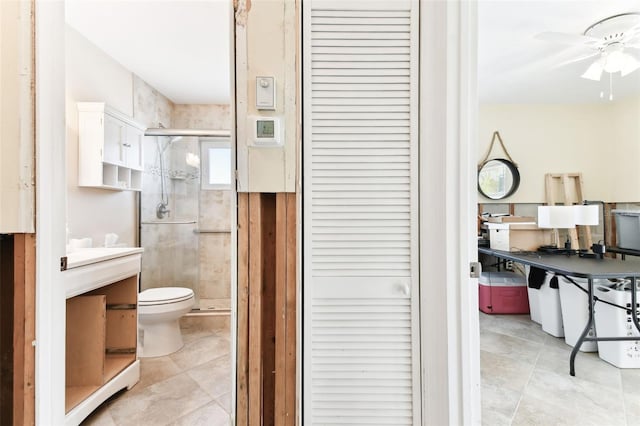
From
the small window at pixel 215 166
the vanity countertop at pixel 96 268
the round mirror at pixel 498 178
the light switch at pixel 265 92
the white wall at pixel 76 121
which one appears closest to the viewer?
the light switch at pixel 265 92

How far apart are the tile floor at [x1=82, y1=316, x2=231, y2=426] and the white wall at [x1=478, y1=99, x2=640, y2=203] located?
11.6ft

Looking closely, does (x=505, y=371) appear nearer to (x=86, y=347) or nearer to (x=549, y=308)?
(x=549, y=308)

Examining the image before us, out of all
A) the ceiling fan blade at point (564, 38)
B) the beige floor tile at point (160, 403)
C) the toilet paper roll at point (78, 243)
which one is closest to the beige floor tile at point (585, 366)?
the ceiling fan blade at point (564, 38)

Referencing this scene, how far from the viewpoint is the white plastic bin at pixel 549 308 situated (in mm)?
2617

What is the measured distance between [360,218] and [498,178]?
132 inches

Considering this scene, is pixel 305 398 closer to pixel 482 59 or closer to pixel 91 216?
pixel 91 216

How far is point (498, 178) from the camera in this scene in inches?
146

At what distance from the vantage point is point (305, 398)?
3.68 ft

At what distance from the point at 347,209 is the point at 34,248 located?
1122 millimetres

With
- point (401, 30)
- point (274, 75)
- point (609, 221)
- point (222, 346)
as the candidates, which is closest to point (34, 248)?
point (274, 75)

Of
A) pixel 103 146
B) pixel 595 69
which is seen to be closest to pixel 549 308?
pixel 595 69

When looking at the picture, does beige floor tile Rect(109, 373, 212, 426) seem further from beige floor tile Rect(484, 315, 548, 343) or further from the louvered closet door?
beige floor tile Rect(484, 315, 548, 343)

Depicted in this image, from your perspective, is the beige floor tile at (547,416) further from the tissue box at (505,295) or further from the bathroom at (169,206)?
the bathroom at (169,206)

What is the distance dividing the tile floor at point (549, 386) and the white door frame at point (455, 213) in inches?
34.9
